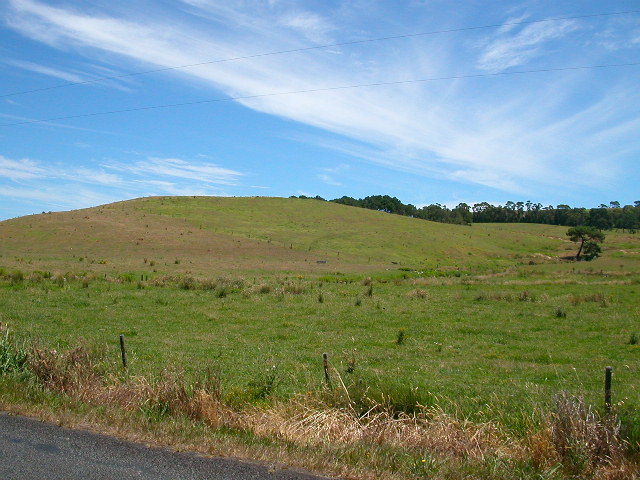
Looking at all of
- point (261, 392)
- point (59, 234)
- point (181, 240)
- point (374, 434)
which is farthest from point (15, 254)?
point (374, 434)

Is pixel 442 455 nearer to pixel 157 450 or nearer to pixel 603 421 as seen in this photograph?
pixel 603 421

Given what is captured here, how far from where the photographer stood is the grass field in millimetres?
11117

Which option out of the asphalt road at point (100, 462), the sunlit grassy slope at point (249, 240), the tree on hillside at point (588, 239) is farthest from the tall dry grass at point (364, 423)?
the tree on hillside at point (588, 239)

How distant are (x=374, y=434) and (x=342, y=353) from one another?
884 cm

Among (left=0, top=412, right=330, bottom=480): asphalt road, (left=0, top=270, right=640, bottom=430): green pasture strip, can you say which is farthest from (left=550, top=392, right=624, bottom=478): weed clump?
(left=0, top=412, right=330, bottom=480): asphalt road

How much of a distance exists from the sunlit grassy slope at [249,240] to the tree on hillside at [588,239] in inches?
196

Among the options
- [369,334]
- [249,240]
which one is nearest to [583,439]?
[369,334]

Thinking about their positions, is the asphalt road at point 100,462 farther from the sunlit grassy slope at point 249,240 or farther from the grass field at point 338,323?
the sunlit grassy slope at point 249,240

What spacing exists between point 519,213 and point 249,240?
108677 mm

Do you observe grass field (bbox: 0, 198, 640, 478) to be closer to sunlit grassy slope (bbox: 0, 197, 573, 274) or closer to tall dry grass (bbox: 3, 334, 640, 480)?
tall dry grass (bbox: 3, 334, 640, 480)

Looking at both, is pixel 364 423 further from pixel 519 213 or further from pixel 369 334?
pixel 519 213

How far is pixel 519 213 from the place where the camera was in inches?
6196

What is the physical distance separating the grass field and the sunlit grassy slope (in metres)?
0.66

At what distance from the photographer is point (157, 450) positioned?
6125 millimetres
